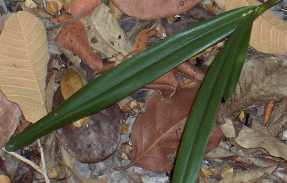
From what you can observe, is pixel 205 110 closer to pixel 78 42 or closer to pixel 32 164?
pixel 78 42

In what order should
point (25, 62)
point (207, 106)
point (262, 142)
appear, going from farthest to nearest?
point (262, 142), point (25, 62), point (207, 106)

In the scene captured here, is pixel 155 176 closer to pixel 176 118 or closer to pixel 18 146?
pixel 176 118

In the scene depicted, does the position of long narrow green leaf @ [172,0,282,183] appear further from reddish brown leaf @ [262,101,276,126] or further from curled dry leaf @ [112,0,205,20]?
reddish brown leaf @ [262,101,276,126]

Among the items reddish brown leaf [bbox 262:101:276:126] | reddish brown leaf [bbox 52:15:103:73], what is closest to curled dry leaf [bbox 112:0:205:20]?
reddish brown leaf [bbox 52:15:103:73]

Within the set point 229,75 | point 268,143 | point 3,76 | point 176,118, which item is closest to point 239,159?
point 268,143

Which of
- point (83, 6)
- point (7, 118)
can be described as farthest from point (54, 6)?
point (7, 118)
